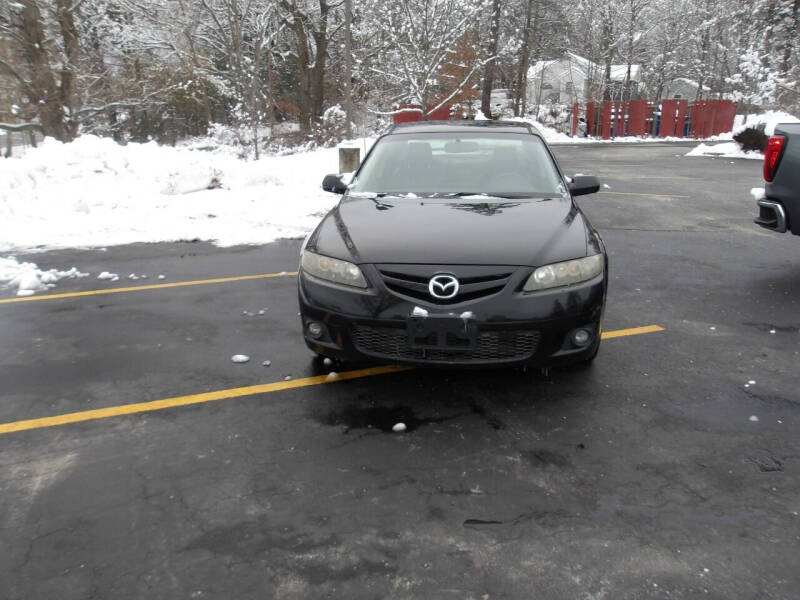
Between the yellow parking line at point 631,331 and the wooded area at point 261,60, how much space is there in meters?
11.4

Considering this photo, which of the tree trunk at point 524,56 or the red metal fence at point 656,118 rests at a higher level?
the tree trunk at point 524,56

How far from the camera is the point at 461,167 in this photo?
479 cm

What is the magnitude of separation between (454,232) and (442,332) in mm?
712

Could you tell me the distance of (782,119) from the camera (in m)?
20.0

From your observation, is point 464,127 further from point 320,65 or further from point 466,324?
point 320,65

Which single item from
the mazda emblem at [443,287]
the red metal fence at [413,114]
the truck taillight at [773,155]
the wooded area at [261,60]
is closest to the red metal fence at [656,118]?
the wooded area at [261,60]

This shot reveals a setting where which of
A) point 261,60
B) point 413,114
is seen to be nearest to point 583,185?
point 413,114

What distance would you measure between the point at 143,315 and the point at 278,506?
10.3ft

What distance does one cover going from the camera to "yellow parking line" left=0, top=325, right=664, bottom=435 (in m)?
3.45

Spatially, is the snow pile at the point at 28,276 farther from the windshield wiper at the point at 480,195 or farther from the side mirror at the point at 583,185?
the side mirror at the point at 583,185

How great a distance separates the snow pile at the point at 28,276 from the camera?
6.02 metres

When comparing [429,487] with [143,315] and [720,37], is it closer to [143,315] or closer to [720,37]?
[143,315]

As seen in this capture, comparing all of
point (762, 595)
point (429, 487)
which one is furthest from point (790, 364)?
point (429, 487)

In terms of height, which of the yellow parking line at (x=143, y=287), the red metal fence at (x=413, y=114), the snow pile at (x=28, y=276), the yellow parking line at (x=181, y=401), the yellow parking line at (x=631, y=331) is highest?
the red metal fence at (x=413, y=114)
